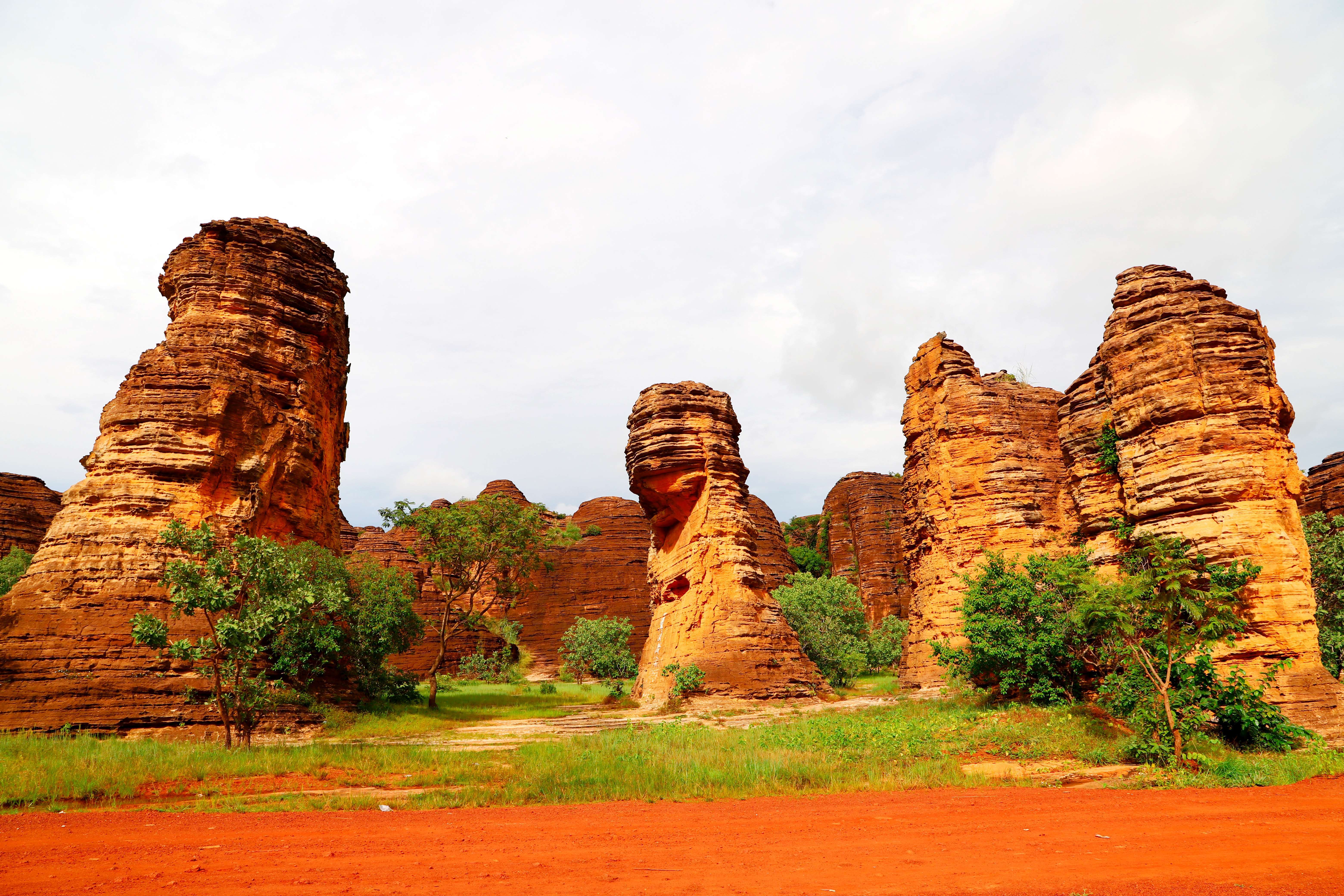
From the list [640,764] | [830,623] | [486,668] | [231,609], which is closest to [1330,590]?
[830,623]

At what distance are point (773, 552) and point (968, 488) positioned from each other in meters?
32.9

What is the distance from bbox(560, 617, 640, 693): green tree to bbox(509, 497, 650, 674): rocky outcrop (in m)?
7.51

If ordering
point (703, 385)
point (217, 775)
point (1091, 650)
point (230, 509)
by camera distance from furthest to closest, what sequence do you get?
point (703, 385), point (230, 509), point (1091, 650), point (217, 775)

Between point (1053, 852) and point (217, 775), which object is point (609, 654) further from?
point (1053, 852)

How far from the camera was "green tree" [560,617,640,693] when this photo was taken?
40.2m

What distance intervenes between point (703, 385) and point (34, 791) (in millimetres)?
22437

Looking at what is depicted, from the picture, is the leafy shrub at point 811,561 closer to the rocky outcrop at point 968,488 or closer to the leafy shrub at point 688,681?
the rocky outcrop at point 968,488

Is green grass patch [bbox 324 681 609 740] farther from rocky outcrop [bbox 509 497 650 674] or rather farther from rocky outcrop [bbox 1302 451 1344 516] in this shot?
rocky outcrop [bbox 1302 451 1344 516]

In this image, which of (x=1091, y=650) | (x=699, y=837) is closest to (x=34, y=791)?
(x=699, y=837)

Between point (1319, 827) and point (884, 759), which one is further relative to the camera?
point (884, 759)

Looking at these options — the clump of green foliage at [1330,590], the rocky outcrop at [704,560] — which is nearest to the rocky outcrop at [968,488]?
the rocky outcrop at [704,560]

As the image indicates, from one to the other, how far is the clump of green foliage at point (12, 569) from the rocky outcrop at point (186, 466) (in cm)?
1809

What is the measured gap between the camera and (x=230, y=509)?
19.1 meters

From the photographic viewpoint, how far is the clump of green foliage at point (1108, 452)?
669 inches
